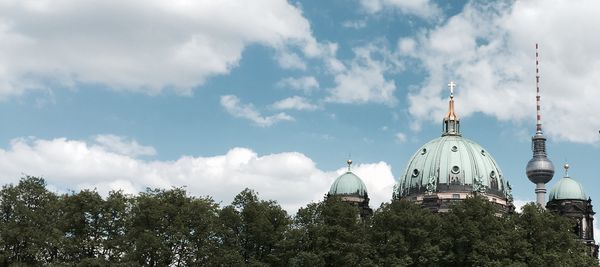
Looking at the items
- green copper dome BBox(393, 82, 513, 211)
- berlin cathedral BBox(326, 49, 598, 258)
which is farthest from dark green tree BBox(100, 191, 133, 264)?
green copper dome BBox(393, 82, 513, 211)

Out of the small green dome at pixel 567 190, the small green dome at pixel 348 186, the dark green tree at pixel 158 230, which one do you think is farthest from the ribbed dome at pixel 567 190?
the dark green tree at pixel 158 230

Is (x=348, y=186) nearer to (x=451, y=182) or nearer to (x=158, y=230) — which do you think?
(x=451, y=182)

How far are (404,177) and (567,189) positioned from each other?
36.5 m

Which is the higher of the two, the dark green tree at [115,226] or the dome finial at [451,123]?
the dome finial at [451,123]

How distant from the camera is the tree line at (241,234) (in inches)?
3403

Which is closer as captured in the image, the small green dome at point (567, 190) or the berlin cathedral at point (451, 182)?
the berlin cathedral at point (451, 182)

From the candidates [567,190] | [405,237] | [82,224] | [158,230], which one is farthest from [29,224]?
[567,190]

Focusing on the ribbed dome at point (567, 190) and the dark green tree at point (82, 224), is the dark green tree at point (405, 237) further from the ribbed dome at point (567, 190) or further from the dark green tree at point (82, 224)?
the ribbed dome at point (567, 190)

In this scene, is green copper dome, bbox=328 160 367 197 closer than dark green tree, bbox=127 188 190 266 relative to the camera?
No

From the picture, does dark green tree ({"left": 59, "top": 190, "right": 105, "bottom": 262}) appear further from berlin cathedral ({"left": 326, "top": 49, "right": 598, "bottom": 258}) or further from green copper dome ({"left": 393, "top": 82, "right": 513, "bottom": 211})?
green copper dome ({"left": 393, "top": 82, "right": 513, "bottom": 211})

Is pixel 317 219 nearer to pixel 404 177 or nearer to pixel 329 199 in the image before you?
pixel 329 199

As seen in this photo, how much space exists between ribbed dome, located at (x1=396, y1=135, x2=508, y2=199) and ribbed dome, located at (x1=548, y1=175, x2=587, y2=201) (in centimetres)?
2036

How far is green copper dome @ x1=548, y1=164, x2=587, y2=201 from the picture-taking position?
171 metres

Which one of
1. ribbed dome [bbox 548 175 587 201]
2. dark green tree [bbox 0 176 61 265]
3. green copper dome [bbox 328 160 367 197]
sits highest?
ribbed dome [bbox 548 175 587 201]
